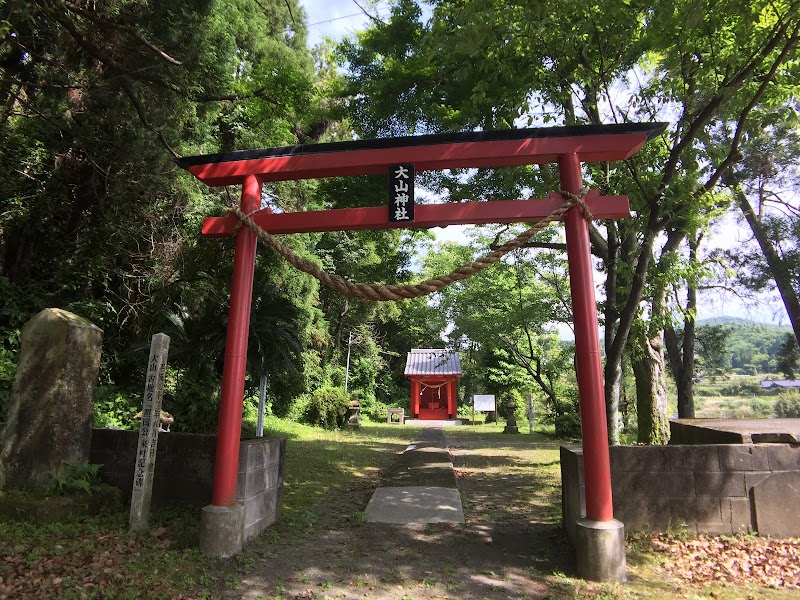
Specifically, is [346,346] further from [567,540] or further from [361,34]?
[567,540]

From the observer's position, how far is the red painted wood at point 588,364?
12.5 feet

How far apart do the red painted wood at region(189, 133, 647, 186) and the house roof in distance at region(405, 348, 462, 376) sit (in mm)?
21482

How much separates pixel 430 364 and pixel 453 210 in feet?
75.3

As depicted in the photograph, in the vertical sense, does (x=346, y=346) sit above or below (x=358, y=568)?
above

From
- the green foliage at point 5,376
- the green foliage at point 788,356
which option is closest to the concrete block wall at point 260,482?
the green foliage at point 5,376

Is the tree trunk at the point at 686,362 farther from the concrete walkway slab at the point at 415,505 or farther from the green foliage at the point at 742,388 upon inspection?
the green foliage at the point at 742,388

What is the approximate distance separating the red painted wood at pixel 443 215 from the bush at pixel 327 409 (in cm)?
1316

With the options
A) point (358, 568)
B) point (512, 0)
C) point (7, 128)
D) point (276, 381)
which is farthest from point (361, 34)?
point (358, 568)

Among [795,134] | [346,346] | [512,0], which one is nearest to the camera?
[512,0]

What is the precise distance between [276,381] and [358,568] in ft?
26.0

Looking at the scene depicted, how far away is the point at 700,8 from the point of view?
4.51 meters

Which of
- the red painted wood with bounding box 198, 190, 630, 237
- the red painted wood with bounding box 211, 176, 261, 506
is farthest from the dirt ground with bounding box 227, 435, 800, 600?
the red painted wood with bounding box 198, 190, 630, 237

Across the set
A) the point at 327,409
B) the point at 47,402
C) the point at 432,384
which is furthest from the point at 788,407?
the point at 47,402

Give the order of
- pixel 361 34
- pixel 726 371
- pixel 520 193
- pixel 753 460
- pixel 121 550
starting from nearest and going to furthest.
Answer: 1. pixel 121 550
2. pixel 753 460
3. pixel 520 193
4. pixel 361 34
5. pixel 726 371
